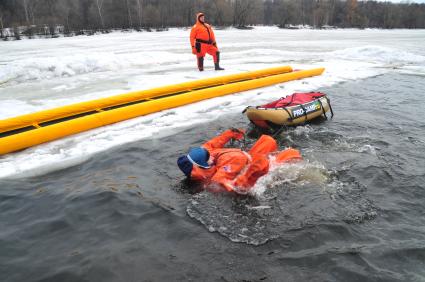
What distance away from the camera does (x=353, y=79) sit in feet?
33.7

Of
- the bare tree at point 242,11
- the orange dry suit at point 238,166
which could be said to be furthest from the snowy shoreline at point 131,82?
the bare tree at point 242,11

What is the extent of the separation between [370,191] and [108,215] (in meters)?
2.92

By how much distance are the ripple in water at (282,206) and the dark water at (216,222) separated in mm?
12

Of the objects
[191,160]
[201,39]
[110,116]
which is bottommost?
[191,160]

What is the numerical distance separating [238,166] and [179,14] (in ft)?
165

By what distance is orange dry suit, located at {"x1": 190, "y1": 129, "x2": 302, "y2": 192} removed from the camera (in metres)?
3.70

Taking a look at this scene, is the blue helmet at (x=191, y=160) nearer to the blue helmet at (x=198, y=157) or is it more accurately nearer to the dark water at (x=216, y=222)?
the blue helmet at (x=198, y=157)

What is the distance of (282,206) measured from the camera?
3611 mm

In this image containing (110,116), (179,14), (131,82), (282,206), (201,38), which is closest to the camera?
(282,206)

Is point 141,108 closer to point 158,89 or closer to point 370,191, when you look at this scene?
point 158,89

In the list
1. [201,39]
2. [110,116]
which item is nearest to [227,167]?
[110,116]

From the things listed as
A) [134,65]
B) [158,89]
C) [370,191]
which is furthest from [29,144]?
[134,65]

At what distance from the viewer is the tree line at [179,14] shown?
38.2m

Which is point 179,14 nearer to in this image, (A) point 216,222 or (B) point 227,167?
(B) point 227,167
